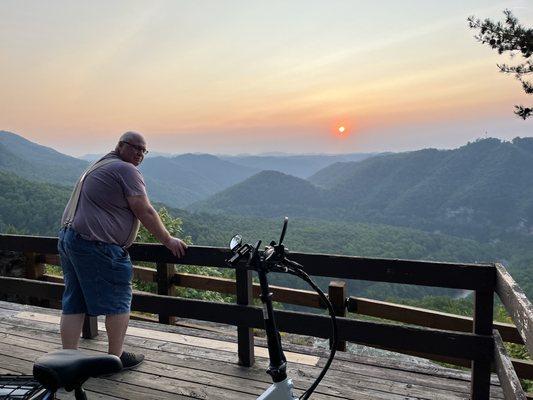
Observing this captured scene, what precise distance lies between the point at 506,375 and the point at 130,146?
3.27 m

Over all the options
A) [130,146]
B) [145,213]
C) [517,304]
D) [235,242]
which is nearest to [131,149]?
[130,146]

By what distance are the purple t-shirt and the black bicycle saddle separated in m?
1.97

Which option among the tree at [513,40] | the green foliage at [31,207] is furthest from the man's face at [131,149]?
the green foliage at [31,207]

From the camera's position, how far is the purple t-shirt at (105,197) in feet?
12.1

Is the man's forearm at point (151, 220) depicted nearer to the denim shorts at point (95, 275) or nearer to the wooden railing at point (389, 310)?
the denim shorts at point (95, 275)

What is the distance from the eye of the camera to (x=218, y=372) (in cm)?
424

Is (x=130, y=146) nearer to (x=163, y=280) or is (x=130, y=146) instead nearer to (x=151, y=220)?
(x=151, y=220)

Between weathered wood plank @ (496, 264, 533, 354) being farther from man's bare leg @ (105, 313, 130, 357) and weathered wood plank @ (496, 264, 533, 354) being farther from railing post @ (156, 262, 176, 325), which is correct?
railing post @ (156, 262, 176, 325)

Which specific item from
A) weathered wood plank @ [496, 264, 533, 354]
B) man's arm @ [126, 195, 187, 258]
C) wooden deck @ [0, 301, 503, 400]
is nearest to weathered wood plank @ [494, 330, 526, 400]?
weathered wood plank @ [496, 264, 533, 354]

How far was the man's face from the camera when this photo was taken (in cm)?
386

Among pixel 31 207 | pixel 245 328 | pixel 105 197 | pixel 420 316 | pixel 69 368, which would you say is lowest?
pixel 420 316

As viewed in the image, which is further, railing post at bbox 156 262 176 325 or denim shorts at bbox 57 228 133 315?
railing post at bbox 156 262 176 325

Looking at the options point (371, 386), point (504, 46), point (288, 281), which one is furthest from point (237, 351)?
point (288, 281)

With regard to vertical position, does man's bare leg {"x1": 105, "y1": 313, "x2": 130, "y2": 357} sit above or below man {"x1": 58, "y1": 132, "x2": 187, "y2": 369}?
below
